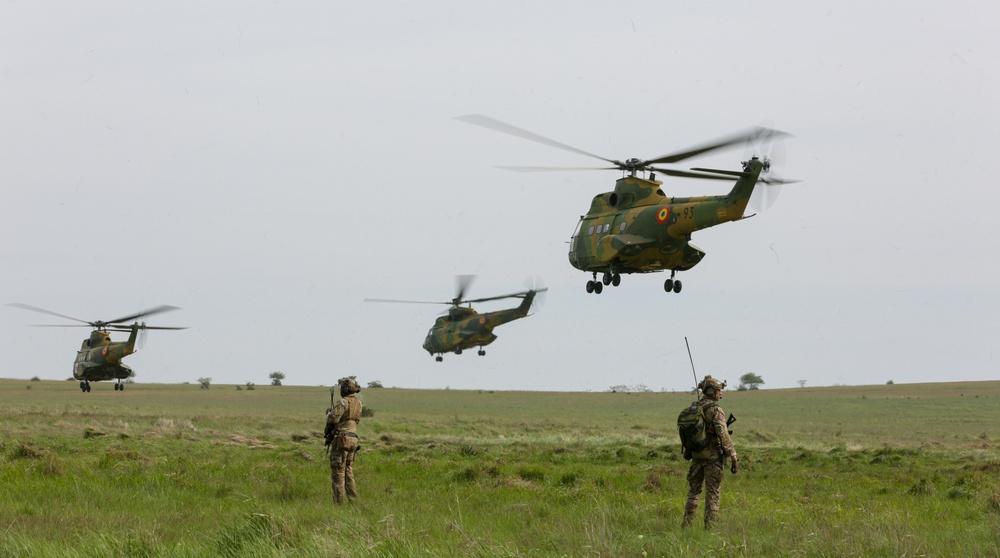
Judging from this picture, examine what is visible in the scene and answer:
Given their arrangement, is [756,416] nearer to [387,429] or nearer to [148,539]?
[387,429]

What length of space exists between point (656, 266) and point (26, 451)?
15.2 m

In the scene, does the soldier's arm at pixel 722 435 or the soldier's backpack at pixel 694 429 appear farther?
the soldier's backpack at pixel 694 429

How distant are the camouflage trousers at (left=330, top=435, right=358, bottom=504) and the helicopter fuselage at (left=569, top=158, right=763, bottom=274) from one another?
40.6ft

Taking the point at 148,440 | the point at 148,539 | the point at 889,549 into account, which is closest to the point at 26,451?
the point at 148,440

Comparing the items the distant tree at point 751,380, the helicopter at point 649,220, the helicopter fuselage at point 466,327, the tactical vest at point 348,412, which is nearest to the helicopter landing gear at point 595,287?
the helicopter at point 649,220

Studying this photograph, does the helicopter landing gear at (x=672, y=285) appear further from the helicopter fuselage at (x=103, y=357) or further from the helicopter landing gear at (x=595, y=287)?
the helicopter fuselage at (x=103, y=357)

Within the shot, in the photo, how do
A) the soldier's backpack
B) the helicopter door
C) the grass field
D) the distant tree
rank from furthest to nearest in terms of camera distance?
the distant tree < the helicopter door < the soldier's backpack < the grass field

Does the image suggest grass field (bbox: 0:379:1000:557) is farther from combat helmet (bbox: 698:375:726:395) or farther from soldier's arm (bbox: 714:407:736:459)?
combat helmet (bbox: 698:375:726:395)

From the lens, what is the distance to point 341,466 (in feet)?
50.1

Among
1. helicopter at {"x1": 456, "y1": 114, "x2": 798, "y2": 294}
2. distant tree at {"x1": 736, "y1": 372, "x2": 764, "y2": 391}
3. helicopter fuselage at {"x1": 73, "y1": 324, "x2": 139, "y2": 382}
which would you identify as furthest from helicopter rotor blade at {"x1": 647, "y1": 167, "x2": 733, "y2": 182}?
distant tree at {"x1": 736, "y1": 372, "x2": 764, "y2": 391}

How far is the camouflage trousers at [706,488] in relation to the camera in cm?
1285

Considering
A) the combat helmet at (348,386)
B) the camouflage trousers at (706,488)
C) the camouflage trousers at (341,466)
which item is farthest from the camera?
the combat helmet at (348,386)

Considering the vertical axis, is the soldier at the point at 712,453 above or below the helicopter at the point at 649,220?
below

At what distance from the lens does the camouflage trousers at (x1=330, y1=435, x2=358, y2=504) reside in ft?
49.9
